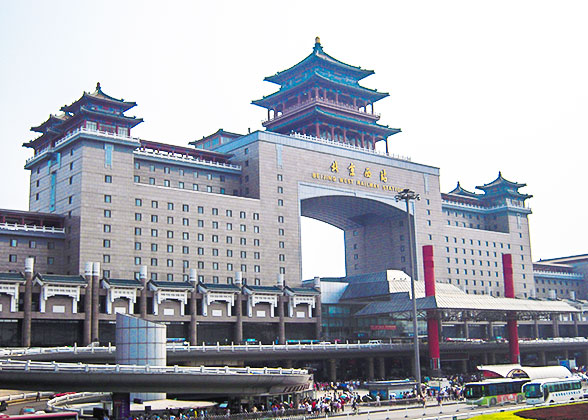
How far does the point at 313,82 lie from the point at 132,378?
8936 centimetres

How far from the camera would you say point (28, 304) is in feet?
288

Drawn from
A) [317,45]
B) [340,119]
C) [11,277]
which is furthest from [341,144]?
[11,277]

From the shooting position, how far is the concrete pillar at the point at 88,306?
297 ft

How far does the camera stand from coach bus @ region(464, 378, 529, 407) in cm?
6738

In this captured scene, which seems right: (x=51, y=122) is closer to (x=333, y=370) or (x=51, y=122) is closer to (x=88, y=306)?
(x=88, y=306)

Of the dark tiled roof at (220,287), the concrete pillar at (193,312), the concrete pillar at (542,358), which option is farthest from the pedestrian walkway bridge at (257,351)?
the dark tiled roof at (220,287)

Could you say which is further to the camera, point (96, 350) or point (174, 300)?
point (174, 300)

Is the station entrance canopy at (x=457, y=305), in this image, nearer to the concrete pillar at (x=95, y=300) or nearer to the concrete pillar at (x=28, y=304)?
the concrete pillar at (x=95, y=300)

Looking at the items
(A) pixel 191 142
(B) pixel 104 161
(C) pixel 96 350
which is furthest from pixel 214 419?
(A) pixel 191 142

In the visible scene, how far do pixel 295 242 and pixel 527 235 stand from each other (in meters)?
73.7

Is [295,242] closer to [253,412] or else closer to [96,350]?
[96,350]

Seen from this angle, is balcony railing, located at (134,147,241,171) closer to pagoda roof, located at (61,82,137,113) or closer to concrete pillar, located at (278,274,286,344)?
pagoda roof, located at (61,82,137,113)

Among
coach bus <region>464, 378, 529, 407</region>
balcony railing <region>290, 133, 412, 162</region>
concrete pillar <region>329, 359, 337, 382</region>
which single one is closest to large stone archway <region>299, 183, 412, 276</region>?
balcony railing <region>290, 133, 412, 162</region>

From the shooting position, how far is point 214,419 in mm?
53906
